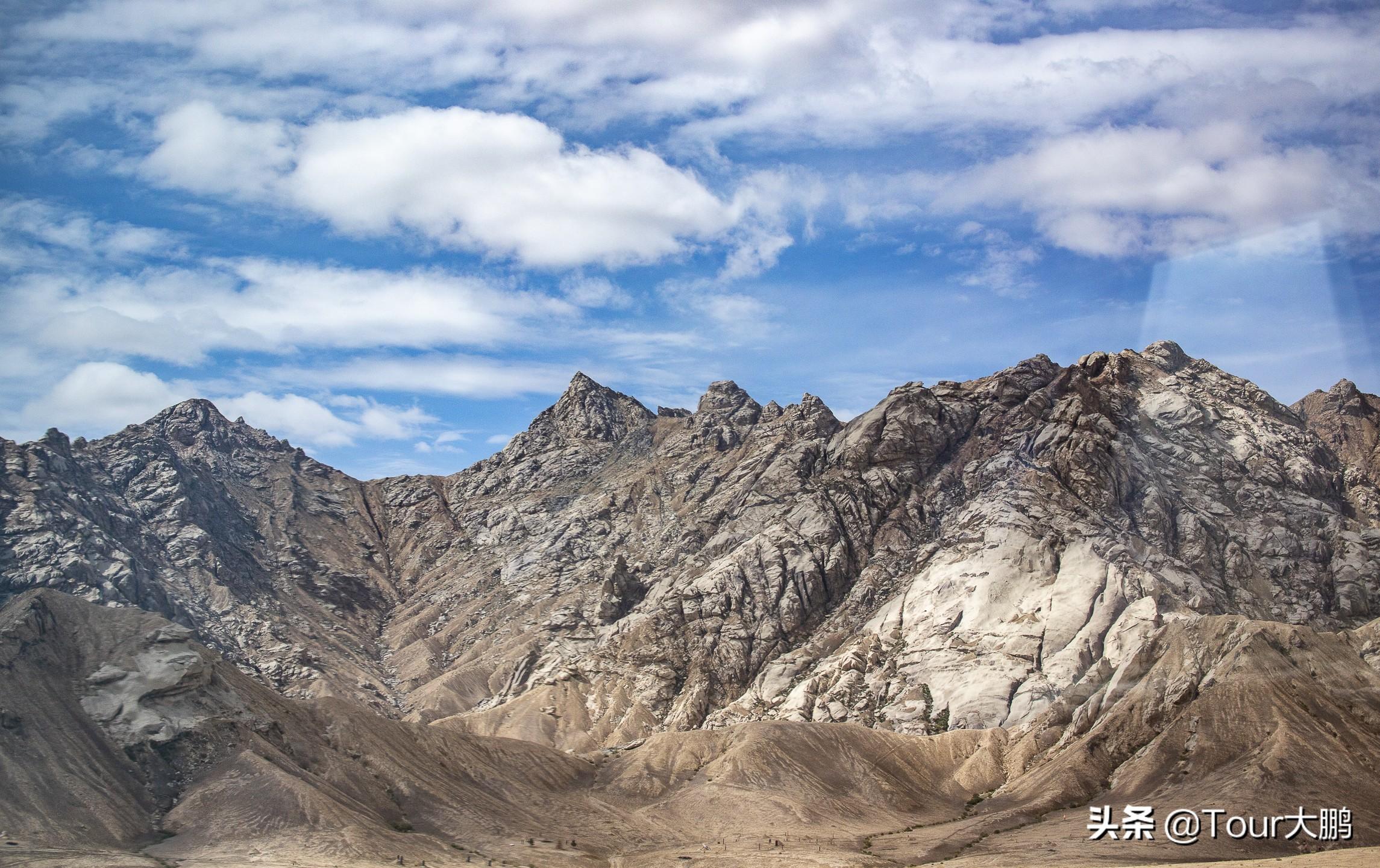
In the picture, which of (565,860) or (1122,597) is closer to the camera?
(565,860)

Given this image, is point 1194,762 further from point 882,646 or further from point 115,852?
point 115,852

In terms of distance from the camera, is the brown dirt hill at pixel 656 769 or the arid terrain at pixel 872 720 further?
the arid terrain at pixel 872 720

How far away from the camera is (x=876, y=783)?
145750 millimetres

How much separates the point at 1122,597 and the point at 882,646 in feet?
112

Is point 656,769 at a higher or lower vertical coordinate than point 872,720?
lower

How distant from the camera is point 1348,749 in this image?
123875 millimetres

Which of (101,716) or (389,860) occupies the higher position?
(101,716)

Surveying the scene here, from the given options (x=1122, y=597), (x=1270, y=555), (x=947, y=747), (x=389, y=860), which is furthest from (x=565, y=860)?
(x=1270, y=555)

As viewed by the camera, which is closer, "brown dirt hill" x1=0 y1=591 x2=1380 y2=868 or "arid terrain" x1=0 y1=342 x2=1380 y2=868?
"brown dirt hill" x1=0 y1=591 x2=1380 y2=868

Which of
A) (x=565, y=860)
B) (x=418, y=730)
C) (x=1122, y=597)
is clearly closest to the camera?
(x=565, y=860)

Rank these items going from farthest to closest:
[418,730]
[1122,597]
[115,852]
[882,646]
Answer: [882,646] < [1122,597] < [418,730] < [115,852]

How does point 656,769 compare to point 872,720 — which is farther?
point 872,720

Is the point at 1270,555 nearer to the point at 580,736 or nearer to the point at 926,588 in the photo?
the point at 926,588

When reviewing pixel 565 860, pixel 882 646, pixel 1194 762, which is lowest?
pixel 565 860
